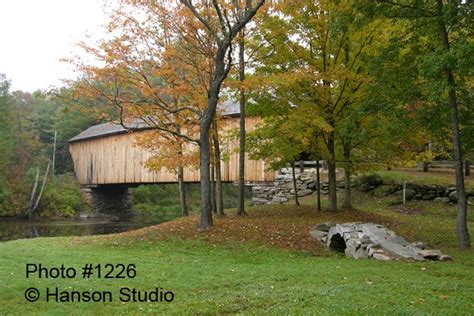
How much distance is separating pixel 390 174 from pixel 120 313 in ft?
62.8

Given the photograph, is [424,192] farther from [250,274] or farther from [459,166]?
[250,274]

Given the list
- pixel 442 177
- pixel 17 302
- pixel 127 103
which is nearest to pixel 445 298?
pixel 17 302

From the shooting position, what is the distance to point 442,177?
2097 cm

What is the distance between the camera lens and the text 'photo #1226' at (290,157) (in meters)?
6.22

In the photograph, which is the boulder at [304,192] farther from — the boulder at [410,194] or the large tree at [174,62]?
the large tree at [174,62]

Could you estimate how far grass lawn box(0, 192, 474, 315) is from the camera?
5504 mm

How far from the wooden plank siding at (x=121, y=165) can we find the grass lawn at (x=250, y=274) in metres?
10.7

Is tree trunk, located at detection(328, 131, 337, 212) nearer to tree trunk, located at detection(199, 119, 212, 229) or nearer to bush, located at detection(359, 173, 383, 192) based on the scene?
tree trunk, located at detection(199, 119, 212, 229)

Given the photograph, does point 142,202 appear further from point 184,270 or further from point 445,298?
point 445,298

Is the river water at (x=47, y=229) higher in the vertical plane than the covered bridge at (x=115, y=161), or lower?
lower

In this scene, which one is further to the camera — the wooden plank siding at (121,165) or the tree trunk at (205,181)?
the wooden plank siding at (121,165)

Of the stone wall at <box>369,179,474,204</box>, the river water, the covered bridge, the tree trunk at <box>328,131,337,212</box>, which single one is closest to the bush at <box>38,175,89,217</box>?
the covered bridge

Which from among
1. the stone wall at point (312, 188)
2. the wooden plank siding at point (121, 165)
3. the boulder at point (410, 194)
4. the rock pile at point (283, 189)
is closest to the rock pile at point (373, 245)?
the boulder at point (410, 194)

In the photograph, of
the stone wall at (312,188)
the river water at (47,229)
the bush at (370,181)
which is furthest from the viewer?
the river water at (47,229)
